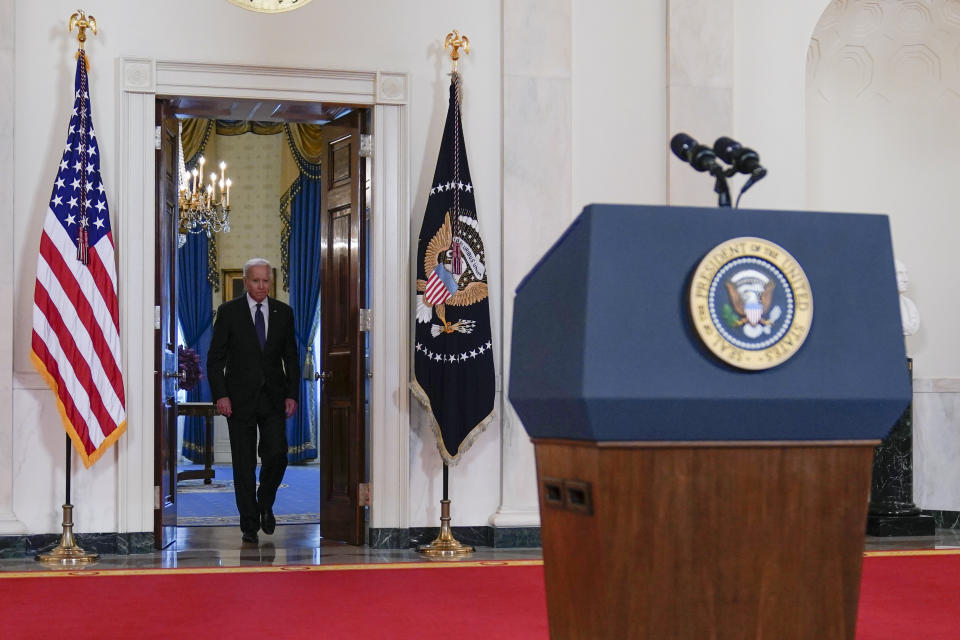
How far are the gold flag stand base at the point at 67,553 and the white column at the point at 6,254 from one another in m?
0.36

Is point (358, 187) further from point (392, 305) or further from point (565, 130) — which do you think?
point (565, 130)

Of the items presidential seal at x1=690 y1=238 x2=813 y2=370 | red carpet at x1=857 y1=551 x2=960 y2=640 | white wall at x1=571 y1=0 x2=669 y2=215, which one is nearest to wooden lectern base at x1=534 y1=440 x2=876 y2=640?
presidential seal at x1=690 y1=238 x2=813 y2=370

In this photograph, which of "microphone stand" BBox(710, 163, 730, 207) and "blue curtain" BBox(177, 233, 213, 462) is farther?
"blue curtain" BBox(177, 233, 213, 462)

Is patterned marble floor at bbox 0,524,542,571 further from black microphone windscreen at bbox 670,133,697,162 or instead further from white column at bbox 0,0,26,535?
black microphone windscreen at bbox 670,133,697,162

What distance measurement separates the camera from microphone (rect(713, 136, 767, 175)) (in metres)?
2.46

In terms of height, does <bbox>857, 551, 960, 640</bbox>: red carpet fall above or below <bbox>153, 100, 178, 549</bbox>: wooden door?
below

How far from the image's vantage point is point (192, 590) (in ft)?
16.1

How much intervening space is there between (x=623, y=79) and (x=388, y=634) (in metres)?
4.36

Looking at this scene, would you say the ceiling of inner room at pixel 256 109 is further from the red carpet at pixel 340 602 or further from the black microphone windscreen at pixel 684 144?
the black microphone windscreen at pixel 684 144

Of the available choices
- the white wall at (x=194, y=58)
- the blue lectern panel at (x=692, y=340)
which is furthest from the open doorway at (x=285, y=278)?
the blue lectern panel at (x=692, y=340)

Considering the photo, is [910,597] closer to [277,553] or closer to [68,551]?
[277,553]

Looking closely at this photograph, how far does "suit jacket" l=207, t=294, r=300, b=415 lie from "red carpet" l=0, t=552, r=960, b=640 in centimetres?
184

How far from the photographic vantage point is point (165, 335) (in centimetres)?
695

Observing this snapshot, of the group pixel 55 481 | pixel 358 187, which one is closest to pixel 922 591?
pixel 358 187
